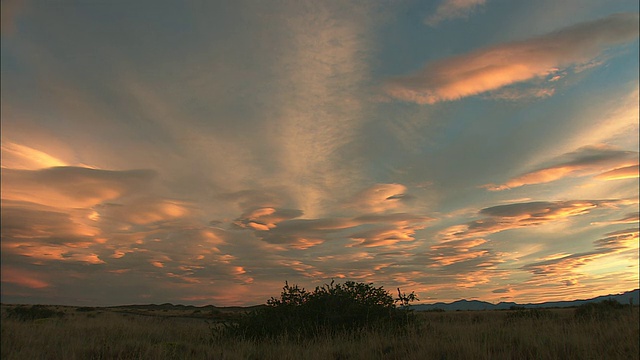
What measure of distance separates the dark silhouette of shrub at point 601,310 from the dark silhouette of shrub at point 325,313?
14026 millimetres

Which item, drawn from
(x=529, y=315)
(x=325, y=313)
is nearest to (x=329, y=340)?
(x=325, y=313)

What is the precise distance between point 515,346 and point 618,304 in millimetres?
24724

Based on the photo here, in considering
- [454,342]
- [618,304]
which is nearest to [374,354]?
[454,342]

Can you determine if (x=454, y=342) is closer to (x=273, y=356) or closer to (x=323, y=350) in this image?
(x=323, y=350)

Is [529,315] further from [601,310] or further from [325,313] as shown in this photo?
[325,313]

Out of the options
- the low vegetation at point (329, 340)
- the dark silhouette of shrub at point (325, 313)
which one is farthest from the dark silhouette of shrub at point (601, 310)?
the dark silhouette of shrub at point (325, 313)

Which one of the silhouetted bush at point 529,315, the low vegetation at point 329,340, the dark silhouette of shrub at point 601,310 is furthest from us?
the silhouetted bush at point 529,315

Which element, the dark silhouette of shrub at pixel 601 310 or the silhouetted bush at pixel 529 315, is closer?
the dark silhouette of shrub at pixel 601 310

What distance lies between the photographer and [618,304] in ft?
103

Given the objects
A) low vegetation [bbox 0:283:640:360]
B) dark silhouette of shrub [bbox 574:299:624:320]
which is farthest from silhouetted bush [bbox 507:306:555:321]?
low vegetation [bbox 0:283:640:360]

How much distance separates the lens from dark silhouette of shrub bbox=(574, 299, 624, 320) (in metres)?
26.2

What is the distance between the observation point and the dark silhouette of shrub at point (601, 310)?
85.9 ft

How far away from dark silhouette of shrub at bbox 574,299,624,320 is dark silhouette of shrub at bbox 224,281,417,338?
46.0 ft

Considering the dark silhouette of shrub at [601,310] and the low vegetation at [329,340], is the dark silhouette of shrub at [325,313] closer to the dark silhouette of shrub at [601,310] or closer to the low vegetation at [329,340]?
the low vegetation at [329,340]
